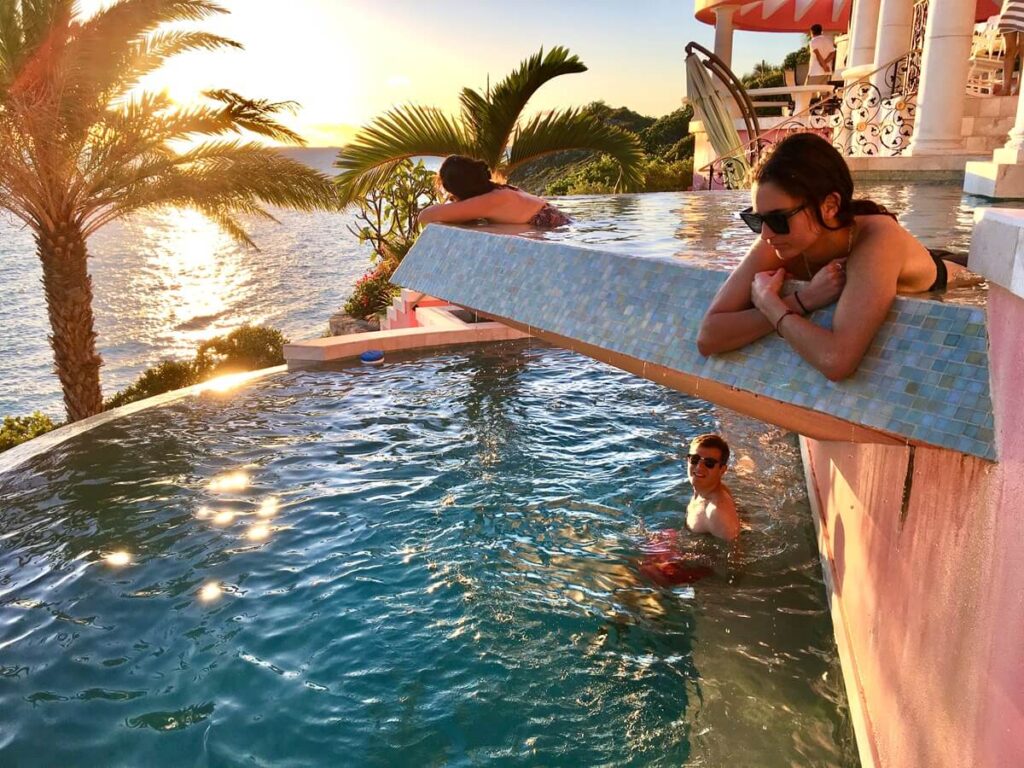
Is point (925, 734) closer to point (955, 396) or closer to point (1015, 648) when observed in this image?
point (1015, 648)

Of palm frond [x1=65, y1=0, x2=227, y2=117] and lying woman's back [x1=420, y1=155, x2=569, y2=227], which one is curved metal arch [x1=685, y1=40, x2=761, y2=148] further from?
lying woman's back [x1=420, y1=155, x2=569, y2=227]

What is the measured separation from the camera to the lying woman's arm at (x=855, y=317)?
195cm

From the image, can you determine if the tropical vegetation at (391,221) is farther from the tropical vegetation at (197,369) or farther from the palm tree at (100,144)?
the palm tree at (100,144)

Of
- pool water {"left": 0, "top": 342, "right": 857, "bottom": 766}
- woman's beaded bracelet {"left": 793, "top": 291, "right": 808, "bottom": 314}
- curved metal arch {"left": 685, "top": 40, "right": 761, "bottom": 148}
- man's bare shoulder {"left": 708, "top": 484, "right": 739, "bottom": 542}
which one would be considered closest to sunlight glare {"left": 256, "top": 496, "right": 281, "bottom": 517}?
pool water {"left": 0, "top": 342, "right": 857, "bottom": 766}

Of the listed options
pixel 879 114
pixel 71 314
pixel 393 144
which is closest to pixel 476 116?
pixel 393 144

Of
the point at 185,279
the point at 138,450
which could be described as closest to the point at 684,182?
the point at 138,450

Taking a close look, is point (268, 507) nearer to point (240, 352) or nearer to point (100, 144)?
point (100, 144)

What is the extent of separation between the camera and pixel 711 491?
5.05 m

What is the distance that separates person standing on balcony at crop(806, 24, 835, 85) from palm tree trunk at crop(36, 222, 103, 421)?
1647 cm

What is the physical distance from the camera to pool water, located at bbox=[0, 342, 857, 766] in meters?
3.68

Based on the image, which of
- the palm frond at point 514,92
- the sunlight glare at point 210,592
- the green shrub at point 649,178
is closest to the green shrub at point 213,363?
the palm frond at point 514,92

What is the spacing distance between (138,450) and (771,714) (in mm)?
5870

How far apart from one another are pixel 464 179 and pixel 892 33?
10026 mm

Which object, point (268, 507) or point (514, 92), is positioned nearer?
point (268, 507)
